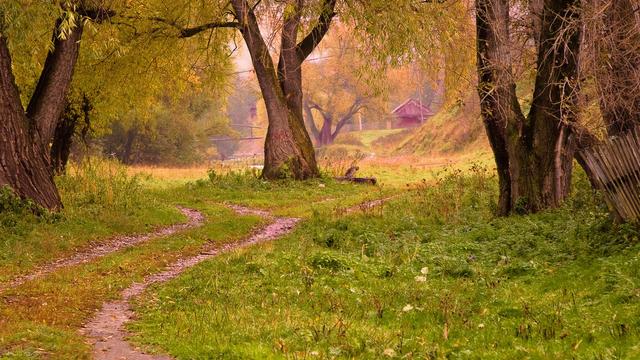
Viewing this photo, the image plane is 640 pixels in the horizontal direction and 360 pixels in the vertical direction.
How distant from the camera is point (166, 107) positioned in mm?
60688

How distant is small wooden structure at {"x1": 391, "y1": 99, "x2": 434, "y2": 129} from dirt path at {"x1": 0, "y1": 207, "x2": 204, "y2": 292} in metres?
82.7

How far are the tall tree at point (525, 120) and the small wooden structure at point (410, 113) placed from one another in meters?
83.8

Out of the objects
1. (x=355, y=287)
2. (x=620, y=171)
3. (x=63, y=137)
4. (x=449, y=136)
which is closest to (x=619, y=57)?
(x=620, y=171)

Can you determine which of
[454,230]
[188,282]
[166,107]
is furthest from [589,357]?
[166,107]

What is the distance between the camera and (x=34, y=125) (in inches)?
634

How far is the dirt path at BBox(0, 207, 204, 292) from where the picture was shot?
11.6 m

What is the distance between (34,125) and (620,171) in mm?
12607

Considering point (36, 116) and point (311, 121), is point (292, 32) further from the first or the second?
point (311, 121)

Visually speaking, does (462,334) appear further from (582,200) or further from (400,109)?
(400,109)

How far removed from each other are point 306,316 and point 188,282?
10.3 feet

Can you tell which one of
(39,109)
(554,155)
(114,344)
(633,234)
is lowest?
(114,344)

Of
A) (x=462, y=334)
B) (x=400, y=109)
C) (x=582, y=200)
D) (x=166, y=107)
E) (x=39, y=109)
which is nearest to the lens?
(x=462, y=334)

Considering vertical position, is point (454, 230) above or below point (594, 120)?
below

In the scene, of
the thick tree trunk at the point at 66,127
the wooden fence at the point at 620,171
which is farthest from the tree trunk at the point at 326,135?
the wooden fence at the point at 620,171
